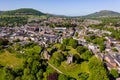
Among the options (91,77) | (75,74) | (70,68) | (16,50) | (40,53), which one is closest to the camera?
(91,77)

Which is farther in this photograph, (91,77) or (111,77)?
(111,77)

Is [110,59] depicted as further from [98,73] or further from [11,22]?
[11,22]

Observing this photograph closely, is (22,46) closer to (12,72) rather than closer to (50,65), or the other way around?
(50,65)

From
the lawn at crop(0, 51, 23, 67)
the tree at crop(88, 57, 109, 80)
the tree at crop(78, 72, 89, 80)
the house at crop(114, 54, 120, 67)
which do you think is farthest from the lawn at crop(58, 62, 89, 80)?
the lawn at crop(0, 51, 23, 67)

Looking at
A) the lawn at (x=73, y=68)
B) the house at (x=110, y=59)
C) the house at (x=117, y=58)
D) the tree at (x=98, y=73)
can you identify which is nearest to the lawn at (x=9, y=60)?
the lawn at (x=73, y=68)

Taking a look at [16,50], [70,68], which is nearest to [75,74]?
[70,68]

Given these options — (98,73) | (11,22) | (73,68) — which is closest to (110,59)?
(73,68)

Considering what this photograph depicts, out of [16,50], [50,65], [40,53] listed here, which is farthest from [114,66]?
[16,50]

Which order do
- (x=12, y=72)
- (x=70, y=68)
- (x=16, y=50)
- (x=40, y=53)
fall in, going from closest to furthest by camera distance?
(x=12, y=72) < (x=70, y=68) < (x=40, y=53) < (x=16, y=50)
